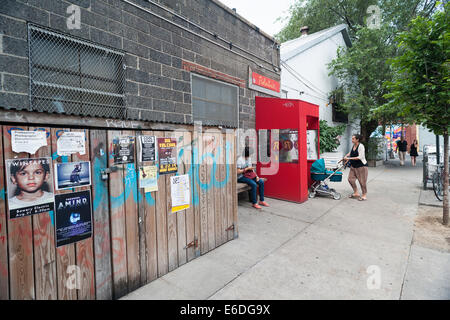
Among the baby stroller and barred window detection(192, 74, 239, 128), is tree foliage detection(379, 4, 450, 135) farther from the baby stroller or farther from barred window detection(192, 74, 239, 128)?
barred window detection(192, 74, 239, 128)

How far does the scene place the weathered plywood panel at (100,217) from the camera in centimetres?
259

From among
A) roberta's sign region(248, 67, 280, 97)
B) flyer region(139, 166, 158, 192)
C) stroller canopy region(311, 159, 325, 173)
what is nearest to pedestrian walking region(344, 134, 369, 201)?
stroller canopy region(311, 159, 325, 173)

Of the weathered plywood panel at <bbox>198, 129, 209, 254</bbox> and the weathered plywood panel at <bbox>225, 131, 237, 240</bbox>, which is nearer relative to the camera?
the weathered plywood panel at <bbox>198, 129, 209, 254</bbox>

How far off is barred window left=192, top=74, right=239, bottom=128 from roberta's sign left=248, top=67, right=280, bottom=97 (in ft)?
2.53

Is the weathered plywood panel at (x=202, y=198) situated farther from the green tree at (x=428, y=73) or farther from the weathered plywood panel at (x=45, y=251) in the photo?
the green tree at (x=428, y=73)

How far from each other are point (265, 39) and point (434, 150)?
703 centimetres

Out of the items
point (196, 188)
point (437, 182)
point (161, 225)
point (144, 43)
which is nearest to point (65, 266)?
point (161, 225)

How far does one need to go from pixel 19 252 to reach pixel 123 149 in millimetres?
1263

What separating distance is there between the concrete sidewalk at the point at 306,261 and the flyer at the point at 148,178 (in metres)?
1.15

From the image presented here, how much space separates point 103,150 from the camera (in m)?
2.66

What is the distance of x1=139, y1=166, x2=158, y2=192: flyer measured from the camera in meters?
3.02

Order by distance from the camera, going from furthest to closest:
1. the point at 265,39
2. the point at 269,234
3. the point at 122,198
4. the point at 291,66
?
the point at 291,66, the point at 265,39, the point at 269,234, the point at 122,198
